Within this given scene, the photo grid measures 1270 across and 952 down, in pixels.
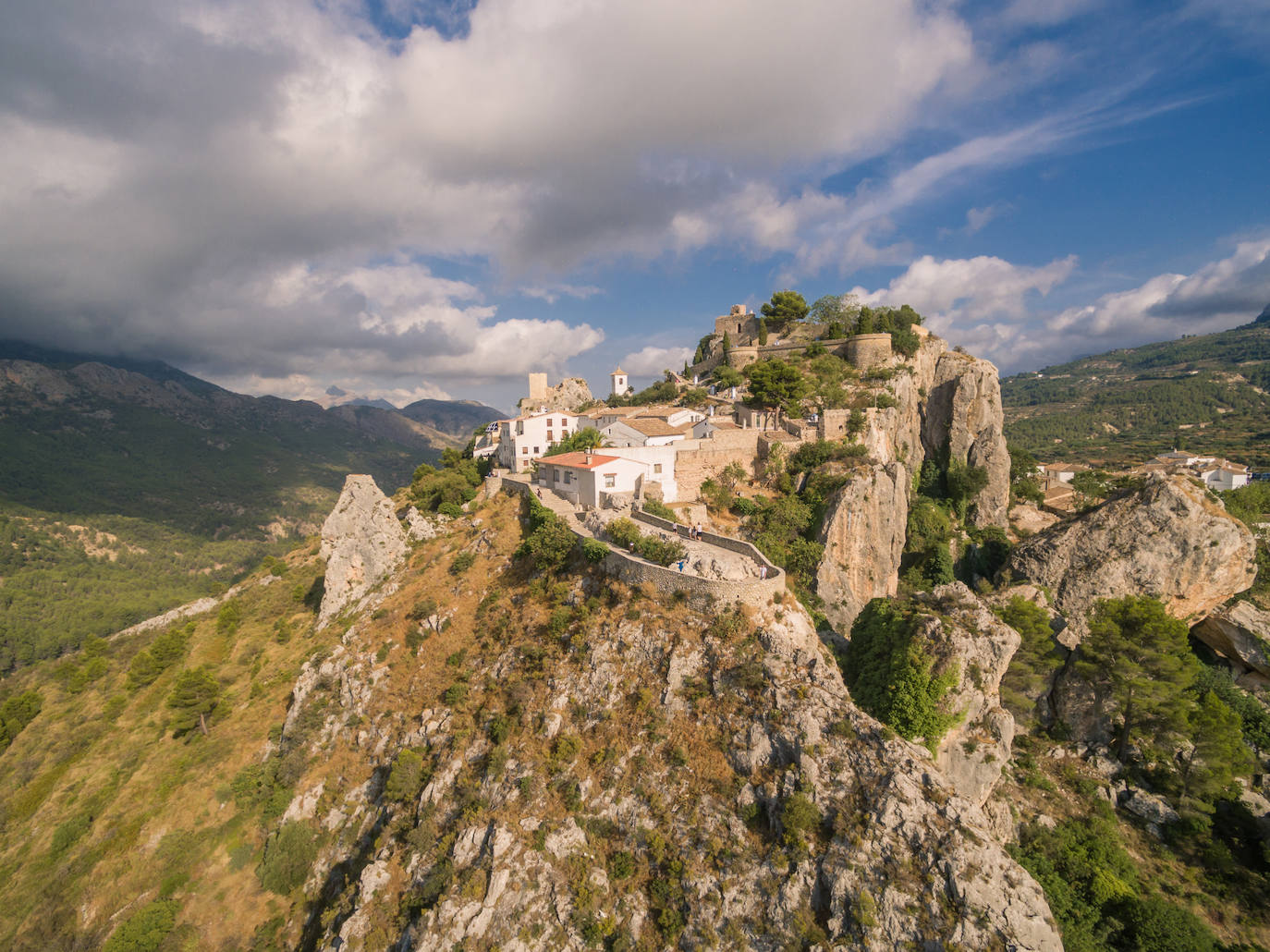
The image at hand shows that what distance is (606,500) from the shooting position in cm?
3506

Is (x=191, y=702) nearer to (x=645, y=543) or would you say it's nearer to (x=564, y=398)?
(x=645, y=543)

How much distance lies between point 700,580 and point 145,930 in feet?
100.0

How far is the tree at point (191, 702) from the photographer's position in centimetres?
3344

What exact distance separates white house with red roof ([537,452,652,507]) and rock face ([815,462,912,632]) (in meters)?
13.5

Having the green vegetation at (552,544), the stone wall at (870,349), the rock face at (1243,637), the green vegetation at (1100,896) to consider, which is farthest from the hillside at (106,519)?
the rock face at (1243,637)

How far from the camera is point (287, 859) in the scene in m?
25.5

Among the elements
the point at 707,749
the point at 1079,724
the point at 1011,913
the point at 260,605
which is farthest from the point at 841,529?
the point at 260,605

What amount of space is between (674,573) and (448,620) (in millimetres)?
16174

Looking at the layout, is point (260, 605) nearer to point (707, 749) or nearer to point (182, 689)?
point (182, 689)

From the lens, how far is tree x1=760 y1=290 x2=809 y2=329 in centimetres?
6425

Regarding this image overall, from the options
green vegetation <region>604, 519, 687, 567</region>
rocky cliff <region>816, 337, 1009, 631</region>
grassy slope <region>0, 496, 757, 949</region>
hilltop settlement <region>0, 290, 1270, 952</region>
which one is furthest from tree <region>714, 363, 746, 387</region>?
green vegetation <region>604, 519, 687, 567</region>

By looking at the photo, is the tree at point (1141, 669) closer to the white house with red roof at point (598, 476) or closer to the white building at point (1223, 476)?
the white house with red roof at point (598, 476)

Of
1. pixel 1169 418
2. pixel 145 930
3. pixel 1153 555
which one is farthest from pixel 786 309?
pixel 1169 418

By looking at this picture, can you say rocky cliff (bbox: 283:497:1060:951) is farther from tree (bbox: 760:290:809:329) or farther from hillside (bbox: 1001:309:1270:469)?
hillside (bbox: 1001:309:1270:469)
